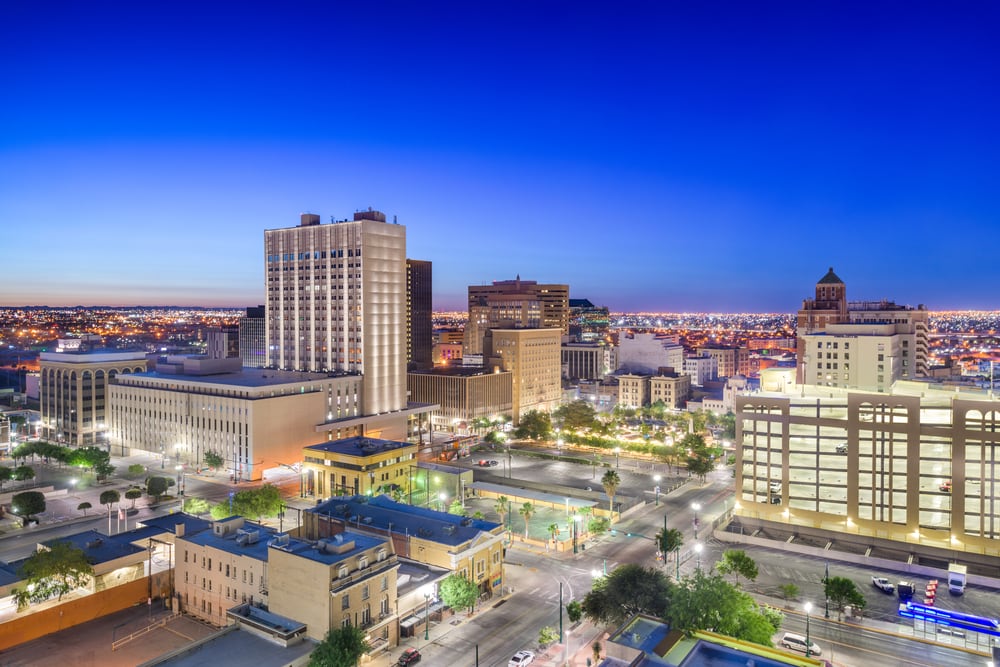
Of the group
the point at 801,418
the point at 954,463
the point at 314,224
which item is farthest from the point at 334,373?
the point at 954,463

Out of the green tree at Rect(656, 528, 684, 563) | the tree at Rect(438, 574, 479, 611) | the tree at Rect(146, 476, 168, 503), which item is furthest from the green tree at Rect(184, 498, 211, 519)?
the green tree at Rect(656, 528, 684, 563)

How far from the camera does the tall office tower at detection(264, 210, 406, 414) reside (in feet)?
445

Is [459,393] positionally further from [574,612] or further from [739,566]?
[574,612]

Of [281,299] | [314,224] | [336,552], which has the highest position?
[314,224]

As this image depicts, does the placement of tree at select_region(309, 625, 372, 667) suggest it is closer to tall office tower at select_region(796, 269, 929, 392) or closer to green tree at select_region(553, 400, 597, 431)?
tall office tower at select_region(796, 269, 929, 392)

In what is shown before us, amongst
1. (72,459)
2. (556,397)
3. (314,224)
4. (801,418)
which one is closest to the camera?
(801,418)

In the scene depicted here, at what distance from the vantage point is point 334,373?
13588cm

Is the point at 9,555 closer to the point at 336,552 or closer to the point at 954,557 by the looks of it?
the point at 336,552

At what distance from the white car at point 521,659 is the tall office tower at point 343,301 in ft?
297

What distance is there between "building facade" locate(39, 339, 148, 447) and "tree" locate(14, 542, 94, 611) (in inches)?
3531

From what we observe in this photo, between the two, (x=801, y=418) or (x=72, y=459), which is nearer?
(x=801, y=418)

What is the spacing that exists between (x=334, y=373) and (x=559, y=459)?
48979mm

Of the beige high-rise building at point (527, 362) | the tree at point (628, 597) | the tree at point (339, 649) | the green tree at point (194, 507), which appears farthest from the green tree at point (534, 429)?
the tree at point (339, 649)

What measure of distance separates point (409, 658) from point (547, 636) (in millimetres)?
10797
